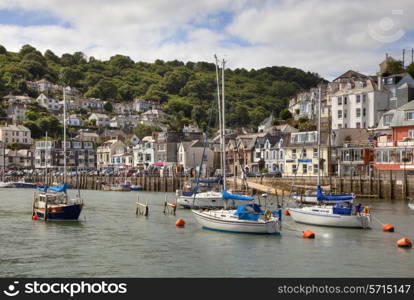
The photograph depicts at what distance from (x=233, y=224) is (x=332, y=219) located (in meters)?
9.05

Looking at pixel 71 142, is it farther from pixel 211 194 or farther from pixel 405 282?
pixel 405 282

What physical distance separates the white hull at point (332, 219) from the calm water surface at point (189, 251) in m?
0.69

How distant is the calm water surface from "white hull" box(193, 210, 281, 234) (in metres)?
0.65

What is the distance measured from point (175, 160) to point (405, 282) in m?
106

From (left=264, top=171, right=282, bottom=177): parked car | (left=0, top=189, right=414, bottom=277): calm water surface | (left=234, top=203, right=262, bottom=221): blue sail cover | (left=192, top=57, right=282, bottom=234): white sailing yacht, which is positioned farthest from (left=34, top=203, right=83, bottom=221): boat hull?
(left=264, top=171, right=282, bottom=177): parked car

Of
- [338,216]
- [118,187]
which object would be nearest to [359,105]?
[118,187]

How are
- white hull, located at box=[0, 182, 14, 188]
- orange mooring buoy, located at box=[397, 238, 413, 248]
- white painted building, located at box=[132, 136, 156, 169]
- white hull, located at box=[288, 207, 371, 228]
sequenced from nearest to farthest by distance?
orange mooring buoy, located at box=[397, 238, 413, 248], white hull, located at box=[288, 207, 371, 228], white hull, located at box=[0, 182, 14, 188], white painted building, located at box=[132, 136, 156, 169]

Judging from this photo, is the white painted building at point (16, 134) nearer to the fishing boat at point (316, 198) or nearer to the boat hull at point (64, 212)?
the boat hull at point (64, 212)

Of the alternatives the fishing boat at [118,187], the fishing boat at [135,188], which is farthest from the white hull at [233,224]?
the fishing boat at [135,188]

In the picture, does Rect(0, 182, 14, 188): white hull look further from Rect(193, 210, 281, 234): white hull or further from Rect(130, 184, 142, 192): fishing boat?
Rect(193, 210, 281, 234): white hull

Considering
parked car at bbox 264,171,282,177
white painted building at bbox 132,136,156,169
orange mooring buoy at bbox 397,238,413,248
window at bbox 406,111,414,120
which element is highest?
window at bbox 406,111,414,120

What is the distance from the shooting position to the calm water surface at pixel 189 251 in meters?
30.5

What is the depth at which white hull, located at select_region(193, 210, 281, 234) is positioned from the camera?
41438 mm

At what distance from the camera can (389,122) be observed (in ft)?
286
